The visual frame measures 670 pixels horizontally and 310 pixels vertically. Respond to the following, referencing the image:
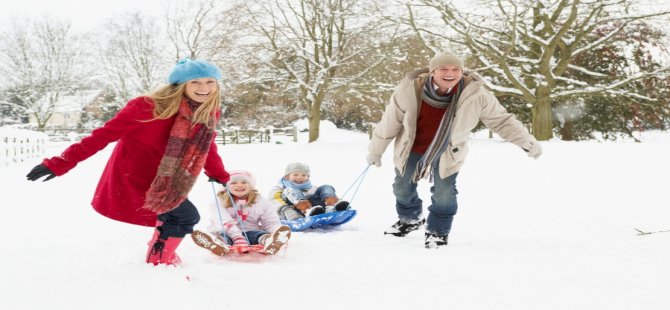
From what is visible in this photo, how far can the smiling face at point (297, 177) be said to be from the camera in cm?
550

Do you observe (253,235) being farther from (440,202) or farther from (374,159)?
(440,202)

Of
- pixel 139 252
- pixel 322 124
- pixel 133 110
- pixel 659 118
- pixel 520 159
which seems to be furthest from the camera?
pixel 322 124

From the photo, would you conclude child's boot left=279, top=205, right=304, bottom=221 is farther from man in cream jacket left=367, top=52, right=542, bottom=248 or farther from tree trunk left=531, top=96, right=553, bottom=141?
tree trunk left=531, top=96, right=553, bottom=141

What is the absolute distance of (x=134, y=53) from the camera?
30516 millimetres

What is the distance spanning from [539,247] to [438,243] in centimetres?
68

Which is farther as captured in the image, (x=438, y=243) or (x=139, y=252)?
(x=438, y=243)

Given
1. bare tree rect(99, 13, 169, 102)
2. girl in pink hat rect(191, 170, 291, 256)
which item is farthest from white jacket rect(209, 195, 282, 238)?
bare tree rect(99, 13, 169, 102)

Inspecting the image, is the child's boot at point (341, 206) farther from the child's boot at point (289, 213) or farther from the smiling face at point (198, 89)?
the smiling face at point (198, 89)

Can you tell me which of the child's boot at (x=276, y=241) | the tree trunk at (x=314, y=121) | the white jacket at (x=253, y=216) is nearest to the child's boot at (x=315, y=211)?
the white jacket at (x=253, y=216)

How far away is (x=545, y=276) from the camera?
2.99 meters

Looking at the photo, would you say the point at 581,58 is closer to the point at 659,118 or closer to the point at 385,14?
the point at 659,118

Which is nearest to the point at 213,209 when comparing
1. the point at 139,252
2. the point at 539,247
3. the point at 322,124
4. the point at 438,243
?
the point at 139,252

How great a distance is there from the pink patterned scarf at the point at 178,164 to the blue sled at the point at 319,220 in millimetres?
1855

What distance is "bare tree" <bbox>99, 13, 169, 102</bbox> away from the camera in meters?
30.2
